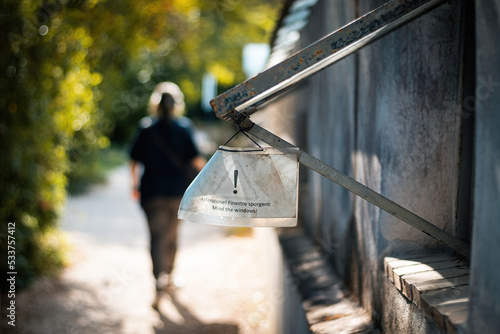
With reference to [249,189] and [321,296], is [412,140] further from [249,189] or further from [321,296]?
[321,296]

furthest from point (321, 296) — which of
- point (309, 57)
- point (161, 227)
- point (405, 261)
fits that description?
point (161, 227)

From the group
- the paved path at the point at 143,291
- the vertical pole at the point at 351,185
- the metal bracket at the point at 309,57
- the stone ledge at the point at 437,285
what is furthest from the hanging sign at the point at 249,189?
the paved path at the point at 143,291

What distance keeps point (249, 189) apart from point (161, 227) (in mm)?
3313

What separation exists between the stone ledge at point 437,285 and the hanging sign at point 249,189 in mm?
454

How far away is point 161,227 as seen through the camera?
4828 millimetres

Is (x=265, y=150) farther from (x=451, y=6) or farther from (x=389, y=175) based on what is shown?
(x=451, y=6)

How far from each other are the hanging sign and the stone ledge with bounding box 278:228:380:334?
0.74 m

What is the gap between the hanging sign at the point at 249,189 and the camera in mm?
1658

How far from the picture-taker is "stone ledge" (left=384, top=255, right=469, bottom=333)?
1.41 meters

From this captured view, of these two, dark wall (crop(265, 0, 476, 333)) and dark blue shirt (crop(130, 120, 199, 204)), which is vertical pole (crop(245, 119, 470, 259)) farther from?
dark blue shirt (crop(130, 120, 199, 204))

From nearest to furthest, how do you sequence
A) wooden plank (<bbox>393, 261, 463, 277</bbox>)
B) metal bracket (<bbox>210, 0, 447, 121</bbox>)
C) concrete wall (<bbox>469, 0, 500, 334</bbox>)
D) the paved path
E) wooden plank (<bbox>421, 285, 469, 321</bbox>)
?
concrete wall (<bbox>469, 0, 500, 334</bbox>) → wooden plank (<bbox>421, 285, 469, 321</bbox>) → metal bracket (<bbox>210, 0, 447, 121</bbox>) → wooden plank (<bbox>393, 261, 463, 277</bbox>) → the paved path

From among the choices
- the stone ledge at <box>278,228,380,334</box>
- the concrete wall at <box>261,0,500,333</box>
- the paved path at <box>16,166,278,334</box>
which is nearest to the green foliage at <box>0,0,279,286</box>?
the paved path at <box>16,166,278,334</box>

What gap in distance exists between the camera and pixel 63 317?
4.65m

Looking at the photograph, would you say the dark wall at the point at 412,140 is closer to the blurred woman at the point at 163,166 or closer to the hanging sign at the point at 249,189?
the hanging sign at the point at 249,189
